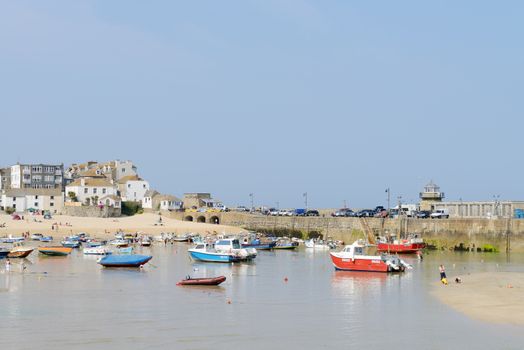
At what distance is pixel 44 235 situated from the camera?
8144 cm

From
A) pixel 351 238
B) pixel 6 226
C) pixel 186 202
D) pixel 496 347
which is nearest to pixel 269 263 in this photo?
pixel 351 238

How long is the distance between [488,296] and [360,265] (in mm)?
12001

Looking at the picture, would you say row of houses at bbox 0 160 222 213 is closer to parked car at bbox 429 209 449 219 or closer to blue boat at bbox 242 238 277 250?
blue boat at bbox 242 238 277 250

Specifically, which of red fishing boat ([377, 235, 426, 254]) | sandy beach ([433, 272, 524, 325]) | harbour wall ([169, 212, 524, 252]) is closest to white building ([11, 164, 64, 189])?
harbour wall ([169, 212, 524, 252])

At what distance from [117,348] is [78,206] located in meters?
79.7

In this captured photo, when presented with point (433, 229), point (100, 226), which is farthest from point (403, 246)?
point (100, 226)

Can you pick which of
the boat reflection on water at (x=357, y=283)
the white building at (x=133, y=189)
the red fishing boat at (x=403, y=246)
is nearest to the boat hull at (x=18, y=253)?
the boat reflection on water at (x=357, y=283)

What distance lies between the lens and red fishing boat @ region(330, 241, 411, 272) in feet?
151

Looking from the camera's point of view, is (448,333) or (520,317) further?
(520,317)

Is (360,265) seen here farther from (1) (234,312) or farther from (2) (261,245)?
(2) (261,245)

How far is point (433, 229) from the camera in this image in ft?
226

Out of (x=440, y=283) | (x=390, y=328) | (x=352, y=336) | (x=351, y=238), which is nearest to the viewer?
(x=352, y=336)

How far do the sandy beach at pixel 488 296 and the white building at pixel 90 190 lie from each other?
71.1 meters

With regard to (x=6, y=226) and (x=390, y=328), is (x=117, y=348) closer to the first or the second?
(x=390, y=328)
